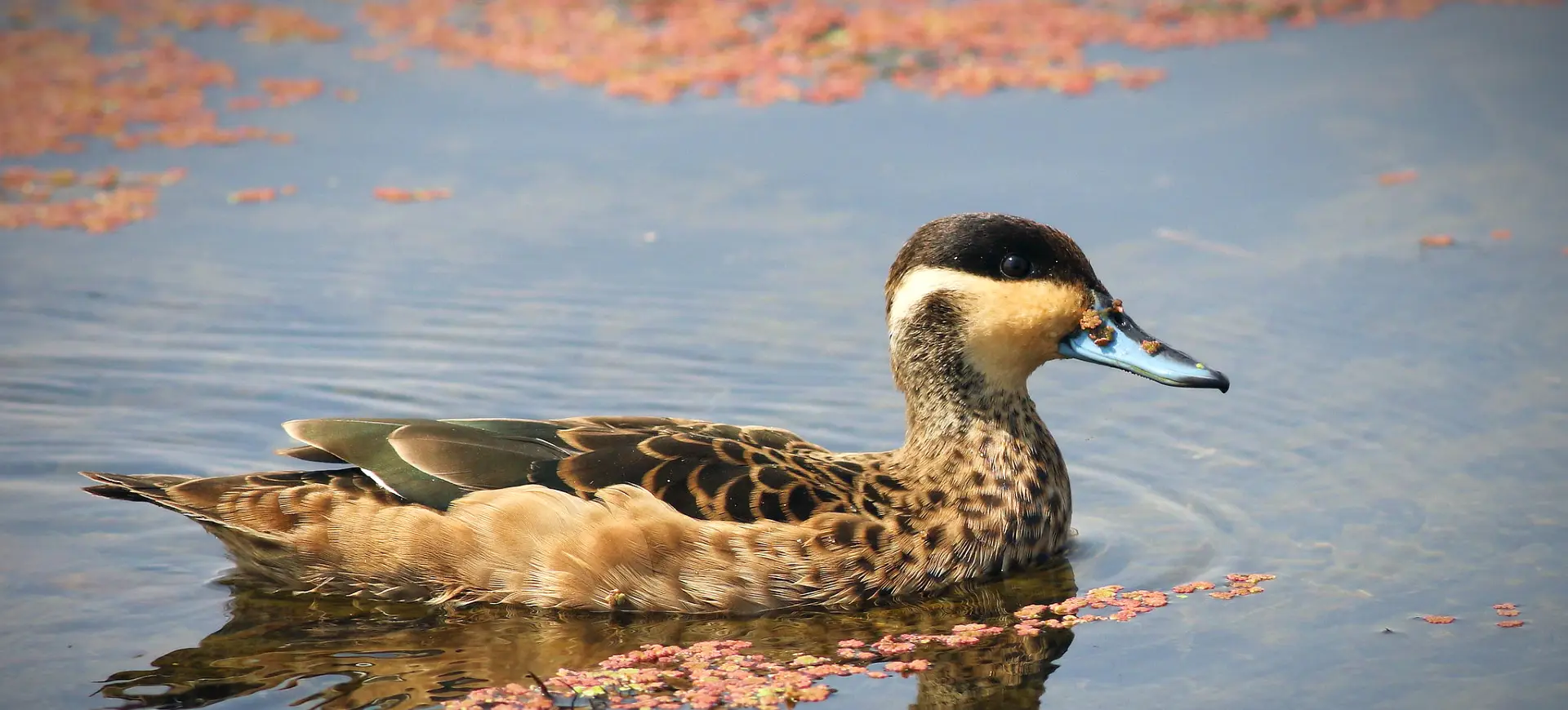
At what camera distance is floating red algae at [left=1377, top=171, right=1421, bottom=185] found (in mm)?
11580

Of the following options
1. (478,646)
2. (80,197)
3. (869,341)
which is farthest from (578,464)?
(80,197)

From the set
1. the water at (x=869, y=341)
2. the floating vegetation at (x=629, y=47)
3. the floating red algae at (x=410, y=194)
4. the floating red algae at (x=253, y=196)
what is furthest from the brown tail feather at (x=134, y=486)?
the floating vegetation at (x=629, y=47)

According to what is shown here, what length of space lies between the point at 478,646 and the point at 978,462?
2.10 meters

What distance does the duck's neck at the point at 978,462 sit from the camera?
24.3ft

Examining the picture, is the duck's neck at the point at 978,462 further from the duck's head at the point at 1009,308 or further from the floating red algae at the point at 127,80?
the floating red algae at the point at 127,80

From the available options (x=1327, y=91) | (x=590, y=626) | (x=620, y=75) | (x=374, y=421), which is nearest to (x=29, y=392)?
(x=374, y=421)

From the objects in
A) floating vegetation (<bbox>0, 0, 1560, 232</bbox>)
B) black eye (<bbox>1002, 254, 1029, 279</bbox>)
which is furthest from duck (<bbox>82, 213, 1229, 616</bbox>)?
floating vegetation (<bbox>0, 0, 1560, 232</bbox>)

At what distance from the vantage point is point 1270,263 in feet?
34.5

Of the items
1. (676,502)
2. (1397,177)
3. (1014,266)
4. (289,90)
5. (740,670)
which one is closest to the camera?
(740,670)

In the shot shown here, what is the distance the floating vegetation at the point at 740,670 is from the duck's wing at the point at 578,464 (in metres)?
0.57

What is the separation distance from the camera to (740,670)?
21.4 ft

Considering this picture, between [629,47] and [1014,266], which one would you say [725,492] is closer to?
[1014,266]

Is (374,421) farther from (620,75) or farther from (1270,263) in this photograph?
(620,75)

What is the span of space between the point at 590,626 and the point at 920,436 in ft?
5.13
